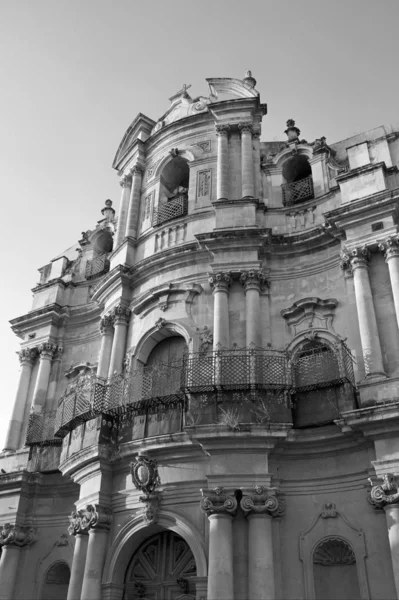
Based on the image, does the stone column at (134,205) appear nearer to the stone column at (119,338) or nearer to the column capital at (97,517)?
the stone column at (119,338)

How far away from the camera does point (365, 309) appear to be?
46.0 feet

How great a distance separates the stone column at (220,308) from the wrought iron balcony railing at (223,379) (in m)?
0.44

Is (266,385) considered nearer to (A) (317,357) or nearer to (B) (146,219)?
(A) (317,357)

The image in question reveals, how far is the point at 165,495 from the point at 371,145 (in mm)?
10911

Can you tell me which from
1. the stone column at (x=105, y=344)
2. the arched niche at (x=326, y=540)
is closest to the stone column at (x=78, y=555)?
the stone column at (x=105, y=344)

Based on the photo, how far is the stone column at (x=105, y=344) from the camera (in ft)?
57.4

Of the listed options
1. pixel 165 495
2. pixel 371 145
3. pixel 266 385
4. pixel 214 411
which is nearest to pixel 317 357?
pixel 266 385

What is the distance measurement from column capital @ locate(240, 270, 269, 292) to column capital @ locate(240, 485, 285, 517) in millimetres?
5304

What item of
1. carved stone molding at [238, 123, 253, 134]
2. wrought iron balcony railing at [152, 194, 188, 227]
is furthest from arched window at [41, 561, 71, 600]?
carved stone molding at [238, 123, 253, 134]

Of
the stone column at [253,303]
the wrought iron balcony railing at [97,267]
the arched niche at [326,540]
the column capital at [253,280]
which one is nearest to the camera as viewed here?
the arched niche at [326,540]

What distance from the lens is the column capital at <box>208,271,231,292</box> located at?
51.8 ft

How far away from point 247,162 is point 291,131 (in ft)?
8.08

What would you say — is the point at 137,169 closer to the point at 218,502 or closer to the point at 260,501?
the point at 218,502

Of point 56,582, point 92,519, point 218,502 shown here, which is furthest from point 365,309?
point 56,582
